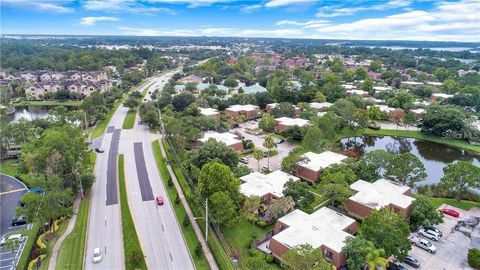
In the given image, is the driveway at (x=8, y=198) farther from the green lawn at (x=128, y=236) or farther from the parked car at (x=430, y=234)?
the parked car at (x=430, y=234)

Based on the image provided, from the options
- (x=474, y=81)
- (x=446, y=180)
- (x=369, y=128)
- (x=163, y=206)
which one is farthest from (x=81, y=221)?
(x=474, y=81)

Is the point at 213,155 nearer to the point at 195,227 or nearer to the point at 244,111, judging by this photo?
the point at 195,227

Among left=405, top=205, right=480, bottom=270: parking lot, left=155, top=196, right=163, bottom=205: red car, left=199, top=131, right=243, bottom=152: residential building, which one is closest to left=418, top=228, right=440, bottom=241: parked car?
left=405, top=205, right=480, bottom=270: parking lot

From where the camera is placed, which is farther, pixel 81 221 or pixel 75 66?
pixel 75 66

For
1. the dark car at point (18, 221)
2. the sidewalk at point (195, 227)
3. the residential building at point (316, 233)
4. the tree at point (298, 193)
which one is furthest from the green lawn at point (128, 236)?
the tree at point (298, 193)

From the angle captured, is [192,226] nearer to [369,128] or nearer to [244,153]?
[244,153]

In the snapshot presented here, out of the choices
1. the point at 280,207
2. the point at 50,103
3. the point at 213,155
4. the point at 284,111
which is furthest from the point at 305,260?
the point at 50,103
